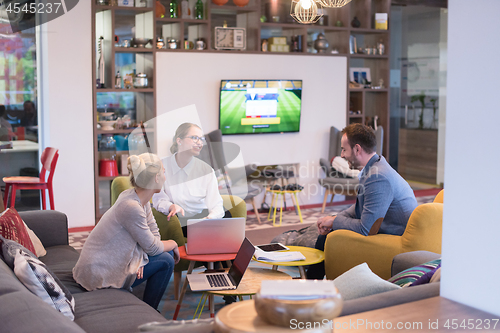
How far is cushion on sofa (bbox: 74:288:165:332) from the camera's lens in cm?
241

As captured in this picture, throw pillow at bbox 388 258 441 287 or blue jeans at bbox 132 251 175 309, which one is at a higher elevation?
throw pillow at bbox 388 258 441 287

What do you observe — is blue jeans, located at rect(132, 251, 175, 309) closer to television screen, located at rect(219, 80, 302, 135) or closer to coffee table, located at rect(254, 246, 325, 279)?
coffee table, located at rect(254, 246, 325, 279)

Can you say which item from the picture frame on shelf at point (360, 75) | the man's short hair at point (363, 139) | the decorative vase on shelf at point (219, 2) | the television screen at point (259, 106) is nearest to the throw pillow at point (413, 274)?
the man's short hair at point (363, 139)

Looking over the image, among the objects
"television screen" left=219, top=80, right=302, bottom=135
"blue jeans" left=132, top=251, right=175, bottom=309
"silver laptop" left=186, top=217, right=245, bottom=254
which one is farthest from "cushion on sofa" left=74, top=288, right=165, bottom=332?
"television screen" left=219, top=80, right=302, bottom=135

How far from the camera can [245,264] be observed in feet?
9.29

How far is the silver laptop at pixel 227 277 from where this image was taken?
2.81 m

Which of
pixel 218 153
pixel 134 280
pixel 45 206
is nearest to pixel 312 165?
pixel 218 153

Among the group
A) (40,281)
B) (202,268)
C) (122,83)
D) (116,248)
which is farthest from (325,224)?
(122,83)

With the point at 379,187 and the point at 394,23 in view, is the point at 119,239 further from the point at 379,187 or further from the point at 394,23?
the point at 394,23

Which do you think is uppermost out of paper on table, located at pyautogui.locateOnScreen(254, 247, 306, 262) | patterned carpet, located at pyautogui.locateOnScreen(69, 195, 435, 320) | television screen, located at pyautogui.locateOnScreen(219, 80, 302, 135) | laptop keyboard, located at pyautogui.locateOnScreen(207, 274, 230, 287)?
television screen, located at pyautogui.locateOnScreen(219, 80, 302, 135)

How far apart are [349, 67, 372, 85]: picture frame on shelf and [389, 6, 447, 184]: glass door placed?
2.23ft

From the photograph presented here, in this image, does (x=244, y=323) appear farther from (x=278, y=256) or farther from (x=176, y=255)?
(x=176, y=255)

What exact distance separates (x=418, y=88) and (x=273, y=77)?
2.93 meters

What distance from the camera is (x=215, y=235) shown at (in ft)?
11.1
